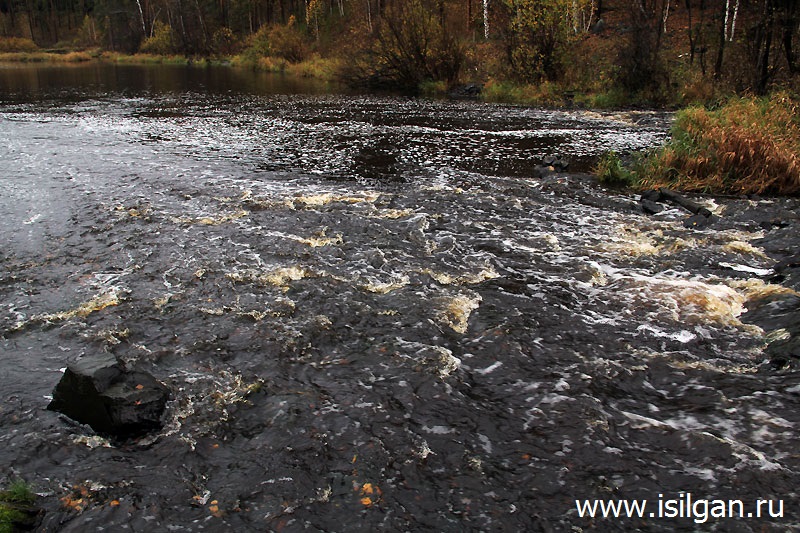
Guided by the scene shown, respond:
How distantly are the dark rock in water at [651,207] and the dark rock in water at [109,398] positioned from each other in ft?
29.7

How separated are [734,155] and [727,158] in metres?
0.14

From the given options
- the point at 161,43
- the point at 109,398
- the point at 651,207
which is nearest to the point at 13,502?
the point at 109,398

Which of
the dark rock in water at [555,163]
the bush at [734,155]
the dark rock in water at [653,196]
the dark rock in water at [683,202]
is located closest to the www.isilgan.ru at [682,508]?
the dark rock in water at [683,202]

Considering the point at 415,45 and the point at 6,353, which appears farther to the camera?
the point at 415,45

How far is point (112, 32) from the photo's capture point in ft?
264

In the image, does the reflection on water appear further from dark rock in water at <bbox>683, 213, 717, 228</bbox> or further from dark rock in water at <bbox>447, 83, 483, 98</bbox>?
dark rock in water at <bbox>683, 213, 717, 228</bbox>

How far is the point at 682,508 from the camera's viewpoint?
Answer: 3.89m

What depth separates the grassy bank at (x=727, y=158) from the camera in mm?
11164

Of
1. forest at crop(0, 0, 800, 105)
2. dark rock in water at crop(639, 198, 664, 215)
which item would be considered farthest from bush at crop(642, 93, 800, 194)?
forest at crop(0, 0, 800, 105)

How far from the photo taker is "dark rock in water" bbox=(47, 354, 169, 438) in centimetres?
454

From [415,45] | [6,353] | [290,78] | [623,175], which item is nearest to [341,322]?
[6,353]

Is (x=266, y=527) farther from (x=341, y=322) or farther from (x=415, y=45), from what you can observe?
(x=415, y=45)

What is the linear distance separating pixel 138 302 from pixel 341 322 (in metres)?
2.62

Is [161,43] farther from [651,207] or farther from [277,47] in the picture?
[651,207]
